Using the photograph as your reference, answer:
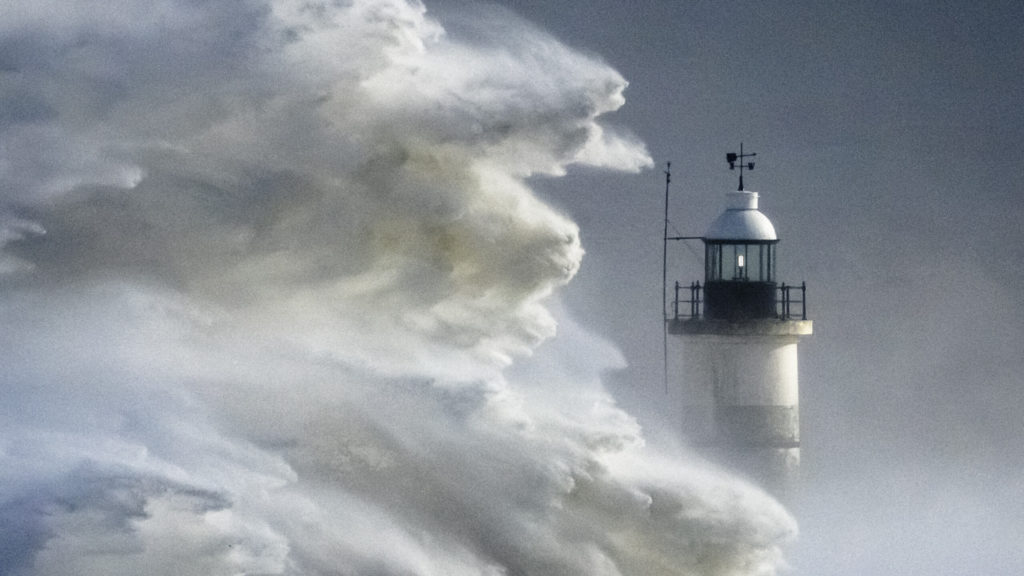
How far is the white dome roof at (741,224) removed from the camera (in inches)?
1085

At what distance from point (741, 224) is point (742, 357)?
58.3 inches

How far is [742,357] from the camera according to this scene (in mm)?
27125

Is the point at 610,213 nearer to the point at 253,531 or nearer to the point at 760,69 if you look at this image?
the point at 760,69

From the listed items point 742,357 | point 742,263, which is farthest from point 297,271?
point 742,263

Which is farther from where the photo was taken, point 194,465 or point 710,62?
point 710,62

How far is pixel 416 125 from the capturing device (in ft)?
73.6

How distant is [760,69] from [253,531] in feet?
59.7

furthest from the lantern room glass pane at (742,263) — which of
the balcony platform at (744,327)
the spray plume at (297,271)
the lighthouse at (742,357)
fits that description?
the spray plume at (297,271)

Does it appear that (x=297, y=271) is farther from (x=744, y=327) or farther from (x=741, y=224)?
(x=741, y=224)

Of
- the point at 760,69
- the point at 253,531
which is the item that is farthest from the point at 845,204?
the point at 253,531

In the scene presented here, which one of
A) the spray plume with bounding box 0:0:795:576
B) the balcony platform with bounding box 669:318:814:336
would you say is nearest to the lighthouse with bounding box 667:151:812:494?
the balcony platform with bounding box 669:318:814:336

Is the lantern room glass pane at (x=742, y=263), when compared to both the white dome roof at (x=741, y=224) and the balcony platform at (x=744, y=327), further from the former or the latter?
the balcony platform at (x=744, y=327)

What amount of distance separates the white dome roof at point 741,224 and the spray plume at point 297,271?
4482 millimetres

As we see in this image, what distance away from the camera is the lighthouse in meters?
27.1
